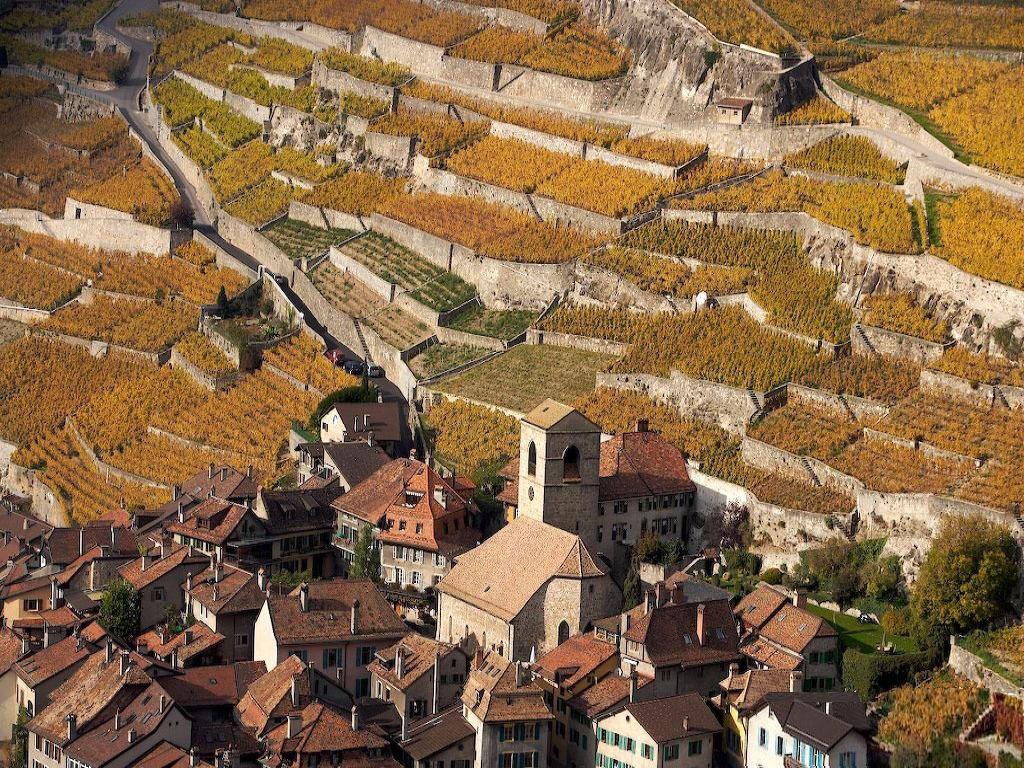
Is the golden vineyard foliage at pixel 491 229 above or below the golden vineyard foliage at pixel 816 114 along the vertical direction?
below

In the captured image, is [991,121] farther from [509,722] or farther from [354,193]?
[509,722]

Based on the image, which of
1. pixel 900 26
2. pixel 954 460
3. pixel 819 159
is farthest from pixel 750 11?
pixel 954 460

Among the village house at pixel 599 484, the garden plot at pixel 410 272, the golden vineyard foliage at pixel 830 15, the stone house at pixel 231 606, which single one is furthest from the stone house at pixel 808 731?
the golden vineyard foliage at pixel 830 15

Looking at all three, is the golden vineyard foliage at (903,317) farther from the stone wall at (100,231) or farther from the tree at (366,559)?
the stone wall at (100,231)

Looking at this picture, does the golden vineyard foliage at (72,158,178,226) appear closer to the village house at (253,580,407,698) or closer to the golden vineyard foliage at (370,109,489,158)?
the golden vineyard foliage at (370,109,489,158)

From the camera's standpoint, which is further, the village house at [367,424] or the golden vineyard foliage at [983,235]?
the village house at [367,424]

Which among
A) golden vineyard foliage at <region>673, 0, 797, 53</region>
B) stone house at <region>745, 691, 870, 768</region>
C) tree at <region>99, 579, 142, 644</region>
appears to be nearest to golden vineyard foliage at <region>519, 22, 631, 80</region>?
golden vineyard foliage at <region>673, 0, 797, 53</region>
